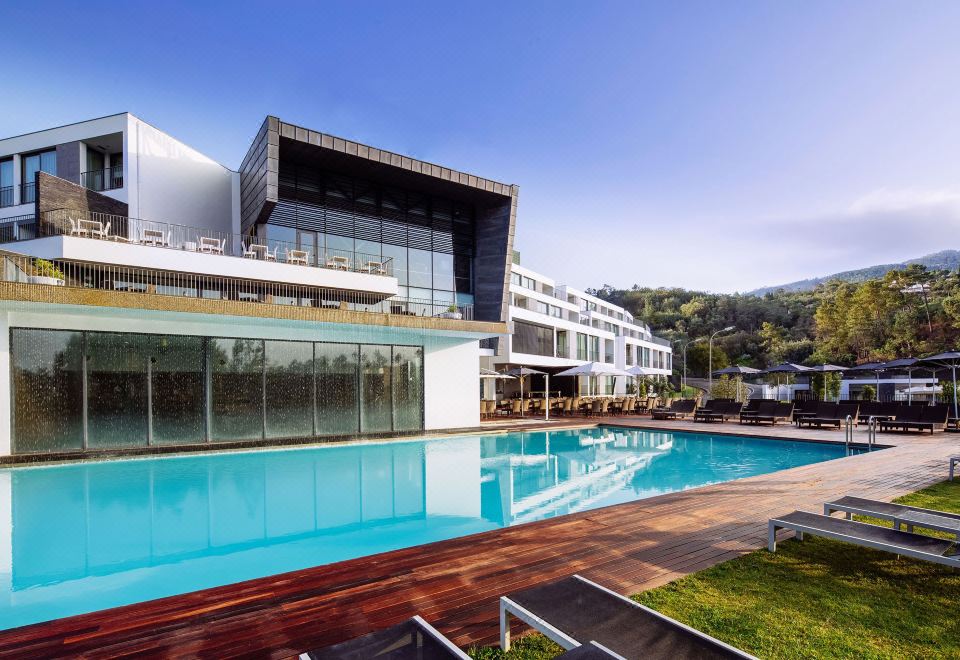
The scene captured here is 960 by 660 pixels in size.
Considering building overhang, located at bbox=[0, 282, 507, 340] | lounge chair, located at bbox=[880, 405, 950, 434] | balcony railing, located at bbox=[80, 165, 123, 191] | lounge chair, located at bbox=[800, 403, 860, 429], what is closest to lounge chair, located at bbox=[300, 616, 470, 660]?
building overhang, located at bbox=[0, 282, 507, 340]

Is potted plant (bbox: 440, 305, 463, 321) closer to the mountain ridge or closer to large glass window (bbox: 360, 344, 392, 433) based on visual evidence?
large glass window (bbox: 360, 344, 392, 433)

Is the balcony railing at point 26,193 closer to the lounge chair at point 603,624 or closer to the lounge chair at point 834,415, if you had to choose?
the lounge chair at point 603,624

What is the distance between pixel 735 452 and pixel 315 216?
1312cm

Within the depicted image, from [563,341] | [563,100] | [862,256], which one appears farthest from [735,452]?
[862,256]

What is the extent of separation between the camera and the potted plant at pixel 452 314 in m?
16.2

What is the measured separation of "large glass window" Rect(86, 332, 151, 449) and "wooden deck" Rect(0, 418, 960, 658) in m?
10.1

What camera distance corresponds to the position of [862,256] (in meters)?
85.5

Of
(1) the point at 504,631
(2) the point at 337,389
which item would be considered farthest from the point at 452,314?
(1) the point at 504,631

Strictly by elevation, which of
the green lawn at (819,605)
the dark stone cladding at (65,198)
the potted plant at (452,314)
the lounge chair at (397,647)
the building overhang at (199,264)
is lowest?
the green lawn at (819,605)

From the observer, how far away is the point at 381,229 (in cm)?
1698

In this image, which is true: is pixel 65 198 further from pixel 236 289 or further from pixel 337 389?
pixel 337 389

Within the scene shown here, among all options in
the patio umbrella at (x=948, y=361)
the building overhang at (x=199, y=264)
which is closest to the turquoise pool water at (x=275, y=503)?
the building overhang at (x=199, y=264)

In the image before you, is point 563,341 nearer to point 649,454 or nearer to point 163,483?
point 649,454

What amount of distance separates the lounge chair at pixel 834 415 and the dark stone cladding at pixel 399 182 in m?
9.94
